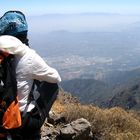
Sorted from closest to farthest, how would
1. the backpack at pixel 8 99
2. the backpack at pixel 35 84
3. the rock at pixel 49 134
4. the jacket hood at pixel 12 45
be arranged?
the backpack at pixel 8 99 < the jacket hood at pixel 12 45 < the backpack at pixel 35 84 < the rock at pixel 49 134

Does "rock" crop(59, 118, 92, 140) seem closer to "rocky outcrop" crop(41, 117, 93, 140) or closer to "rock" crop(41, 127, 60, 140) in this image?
"rocky outcrop" crop(41, 117, 93, 140)

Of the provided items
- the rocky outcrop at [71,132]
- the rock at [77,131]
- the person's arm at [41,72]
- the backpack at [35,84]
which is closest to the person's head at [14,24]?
the backpack at [35,84]

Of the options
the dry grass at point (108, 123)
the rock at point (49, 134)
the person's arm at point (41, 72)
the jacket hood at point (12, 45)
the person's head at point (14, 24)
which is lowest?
the dry grass at point (108, 123)

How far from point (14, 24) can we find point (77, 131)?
3.66 meters

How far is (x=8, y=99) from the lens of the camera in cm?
378

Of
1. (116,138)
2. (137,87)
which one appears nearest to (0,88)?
(116,138)

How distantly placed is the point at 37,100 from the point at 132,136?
4394mm

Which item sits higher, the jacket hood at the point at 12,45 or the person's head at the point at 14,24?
the person's head at the point at 14,24

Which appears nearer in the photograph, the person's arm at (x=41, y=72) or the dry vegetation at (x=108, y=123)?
the person's arm at (x=41, y=72)

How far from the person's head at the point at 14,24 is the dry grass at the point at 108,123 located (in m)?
4.38

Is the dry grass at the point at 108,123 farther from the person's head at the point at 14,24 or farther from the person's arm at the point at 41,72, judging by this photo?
the person's head at the point at 14,24

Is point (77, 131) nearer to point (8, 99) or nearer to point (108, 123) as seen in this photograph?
point (108, 123)

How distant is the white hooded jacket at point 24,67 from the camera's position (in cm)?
400

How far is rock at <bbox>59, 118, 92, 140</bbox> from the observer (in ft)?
24.1
